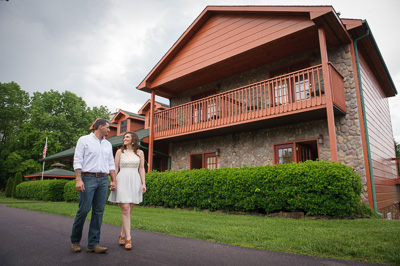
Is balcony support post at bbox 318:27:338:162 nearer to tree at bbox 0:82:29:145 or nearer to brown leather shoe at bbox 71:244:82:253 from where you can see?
brown leather shoe at bbox 71:244:82:253

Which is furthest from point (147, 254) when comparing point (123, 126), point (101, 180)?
point (123, 126)

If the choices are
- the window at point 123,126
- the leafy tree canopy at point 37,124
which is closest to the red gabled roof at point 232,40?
the window at point 123,126

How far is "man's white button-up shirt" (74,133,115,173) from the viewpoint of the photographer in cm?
322

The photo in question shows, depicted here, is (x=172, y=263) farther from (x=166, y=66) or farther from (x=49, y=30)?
(x=49, y=30)

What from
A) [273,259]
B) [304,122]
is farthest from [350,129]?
[273,259]

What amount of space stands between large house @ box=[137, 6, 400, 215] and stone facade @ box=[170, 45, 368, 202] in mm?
31

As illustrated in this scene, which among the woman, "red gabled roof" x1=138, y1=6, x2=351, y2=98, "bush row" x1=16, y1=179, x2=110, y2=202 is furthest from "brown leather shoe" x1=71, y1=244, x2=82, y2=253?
"bush row" x1=16, y1=179, x2=110, y2=202

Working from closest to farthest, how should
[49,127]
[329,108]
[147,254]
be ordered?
[147,254] < [329,108] < [49,127]

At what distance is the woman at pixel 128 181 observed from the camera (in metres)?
3.39

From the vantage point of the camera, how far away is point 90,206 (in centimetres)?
318

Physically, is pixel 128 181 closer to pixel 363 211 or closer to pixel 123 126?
pixel 363 211

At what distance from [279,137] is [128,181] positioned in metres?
7.25

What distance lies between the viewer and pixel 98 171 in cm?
327

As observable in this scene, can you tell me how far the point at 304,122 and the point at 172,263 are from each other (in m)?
7.68
